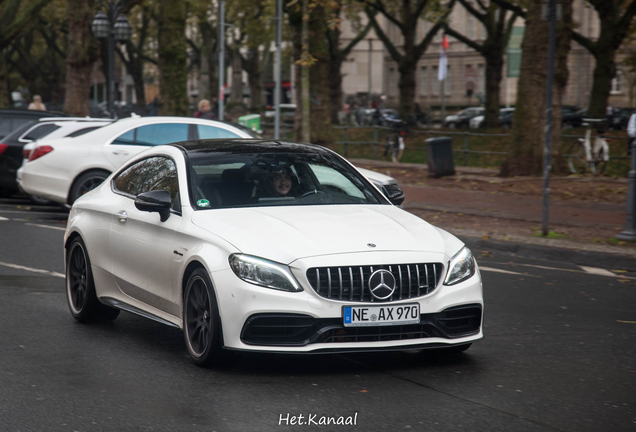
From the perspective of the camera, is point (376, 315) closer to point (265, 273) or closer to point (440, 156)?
point (265, 273)

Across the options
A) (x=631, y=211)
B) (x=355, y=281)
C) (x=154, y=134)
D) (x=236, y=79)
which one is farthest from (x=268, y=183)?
(x=236, y=79)

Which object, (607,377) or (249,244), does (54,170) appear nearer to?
(249,244)

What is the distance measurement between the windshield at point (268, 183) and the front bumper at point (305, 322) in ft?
3.27

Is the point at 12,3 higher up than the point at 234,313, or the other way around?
the point at 12,3

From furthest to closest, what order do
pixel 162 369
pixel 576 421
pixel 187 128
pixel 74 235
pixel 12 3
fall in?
pixel 12 3, pixel 187 128, pixel 74 235, pixel 162 369, pixel 576 421

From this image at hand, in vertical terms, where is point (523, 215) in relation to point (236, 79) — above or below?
below

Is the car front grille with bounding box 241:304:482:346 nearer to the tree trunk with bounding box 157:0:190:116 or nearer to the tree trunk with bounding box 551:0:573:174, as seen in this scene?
the tree trunk with bounding box 551:0:573:174

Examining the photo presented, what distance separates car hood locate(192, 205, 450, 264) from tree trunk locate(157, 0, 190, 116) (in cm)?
2520

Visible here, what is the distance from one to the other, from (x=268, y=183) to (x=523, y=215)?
350 inches

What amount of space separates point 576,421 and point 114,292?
12.0 feet

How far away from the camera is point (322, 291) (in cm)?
546

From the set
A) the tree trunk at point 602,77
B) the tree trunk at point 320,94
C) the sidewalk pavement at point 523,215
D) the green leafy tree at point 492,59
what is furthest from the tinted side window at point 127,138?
the green leafy tree at point 492,59

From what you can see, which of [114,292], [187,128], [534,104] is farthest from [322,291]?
[534,104]

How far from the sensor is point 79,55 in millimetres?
30328
